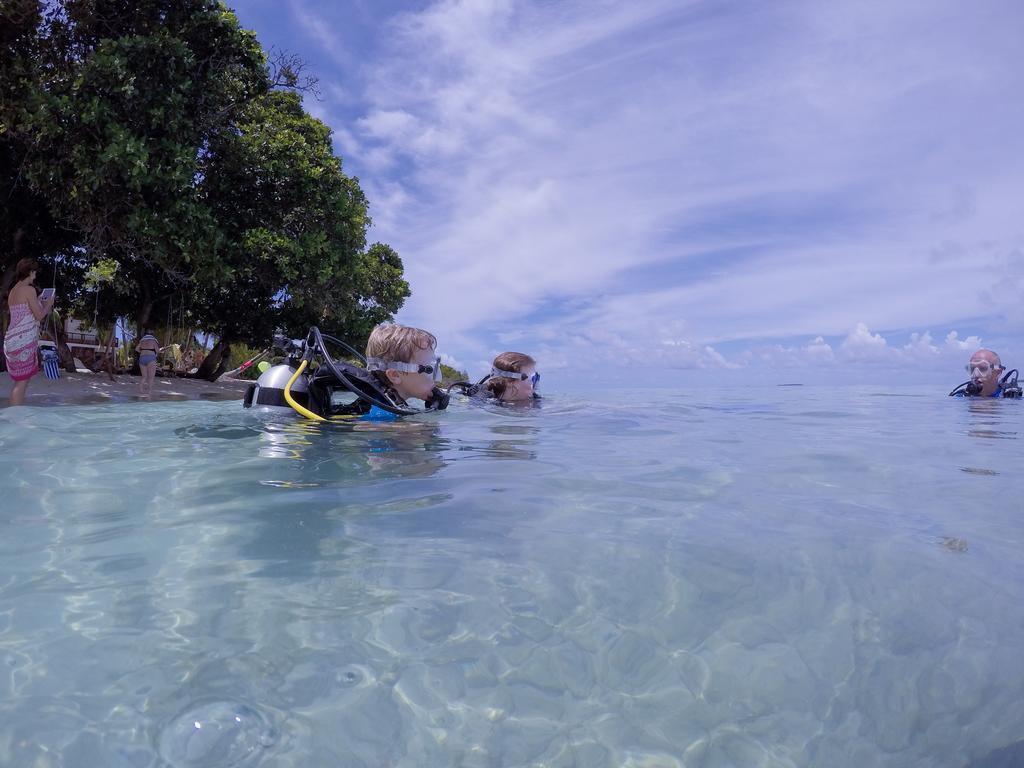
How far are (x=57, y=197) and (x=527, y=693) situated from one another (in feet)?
41.9

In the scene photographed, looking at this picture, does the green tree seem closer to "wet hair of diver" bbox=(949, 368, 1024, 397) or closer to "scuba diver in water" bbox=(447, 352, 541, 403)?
"scuba diver in water" bbox=(447, 352, 541, 403)

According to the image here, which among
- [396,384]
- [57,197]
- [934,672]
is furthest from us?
[57,197]

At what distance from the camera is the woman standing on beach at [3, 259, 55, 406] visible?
878cm

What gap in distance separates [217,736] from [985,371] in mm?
16138

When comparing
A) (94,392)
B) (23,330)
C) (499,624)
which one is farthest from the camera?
(94,392)

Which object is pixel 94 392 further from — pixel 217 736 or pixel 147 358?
pixel 217 736

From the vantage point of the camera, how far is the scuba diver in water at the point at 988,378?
1328 centimetres

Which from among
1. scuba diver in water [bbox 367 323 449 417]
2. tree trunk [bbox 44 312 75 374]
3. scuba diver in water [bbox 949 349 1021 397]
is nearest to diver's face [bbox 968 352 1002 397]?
scuba diver in water [bbox 949 349 1021 397]

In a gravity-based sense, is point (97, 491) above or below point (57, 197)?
below

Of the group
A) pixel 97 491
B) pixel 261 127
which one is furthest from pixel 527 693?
pixel 261 127

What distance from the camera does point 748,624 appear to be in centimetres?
190

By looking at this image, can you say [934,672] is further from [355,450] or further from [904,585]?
[355,450]

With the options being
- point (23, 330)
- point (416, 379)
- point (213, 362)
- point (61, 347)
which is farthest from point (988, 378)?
point (61, 347)

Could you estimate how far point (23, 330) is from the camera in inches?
349
